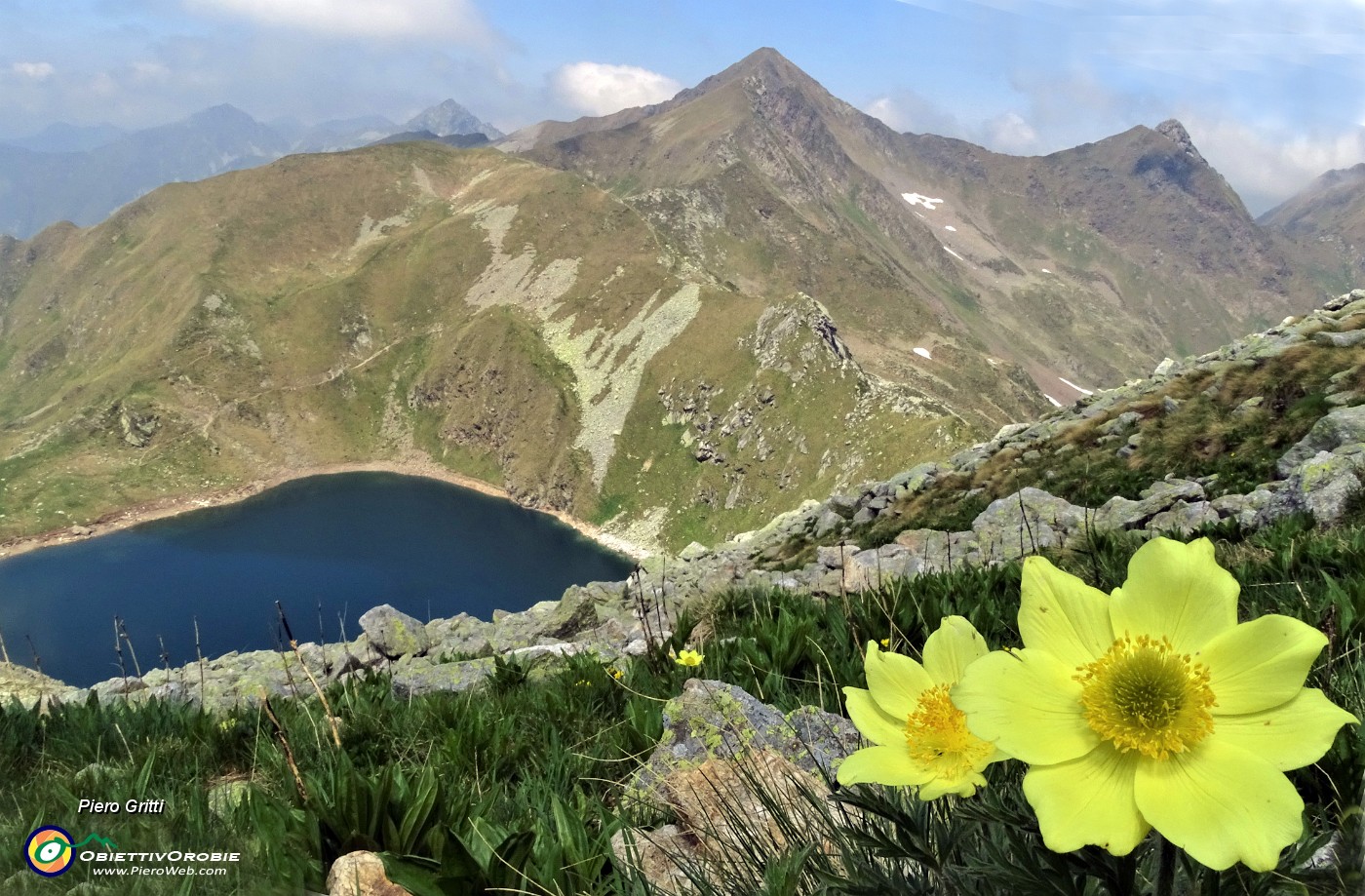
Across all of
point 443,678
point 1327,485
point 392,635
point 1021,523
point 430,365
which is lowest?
point 392,635

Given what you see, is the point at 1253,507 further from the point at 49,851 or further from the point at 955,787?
the point at 49,851

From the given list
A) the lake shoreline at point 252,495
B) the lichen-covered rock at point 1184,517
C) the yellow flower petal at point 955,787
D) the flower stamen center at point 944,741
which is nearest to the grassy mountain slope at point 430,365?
the lake shoreline at point 252,495

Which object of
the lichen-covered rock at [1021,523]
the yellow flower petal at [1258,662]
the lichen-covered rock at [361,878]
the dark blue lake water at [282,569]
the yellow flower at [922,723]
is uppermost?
the yellow flower petal at [1258,662]

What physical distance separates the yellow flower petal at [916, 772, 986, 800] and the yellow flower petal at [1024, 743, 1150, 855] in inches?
8.4

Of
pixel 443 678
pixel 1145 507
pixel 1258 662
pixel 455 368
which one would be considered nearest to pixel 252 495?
pixel 455 368

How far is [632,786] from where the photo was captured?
3.10 metres

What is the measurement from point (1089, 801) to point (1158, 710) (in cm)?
19

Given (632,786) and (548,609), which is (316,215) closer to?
(548,609)

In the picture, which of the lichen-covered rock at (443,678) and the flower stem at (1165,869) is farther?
the lichen-covered rock at (443,678)

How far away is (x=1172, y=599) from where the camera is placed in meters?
1.26

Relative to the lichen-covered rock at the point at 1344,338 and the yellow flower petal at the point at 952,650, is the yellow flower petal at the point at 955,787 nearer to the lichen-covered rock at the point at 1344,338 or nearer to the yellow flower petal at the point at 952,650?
the yellow flower petal at the point at 952,650

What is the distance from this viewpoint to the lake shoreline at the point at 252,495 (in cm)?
11338

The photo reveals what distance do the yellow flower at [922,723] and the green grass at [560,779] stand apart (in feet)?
0.35

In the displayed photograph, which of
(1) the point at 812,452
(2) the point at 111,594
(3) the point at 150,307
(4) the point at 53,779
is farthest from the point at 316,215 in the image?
(4) the point at 53,779
